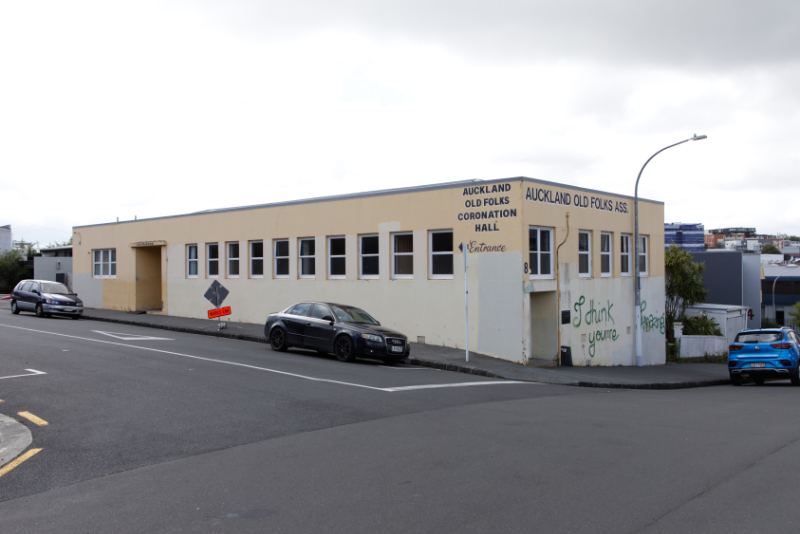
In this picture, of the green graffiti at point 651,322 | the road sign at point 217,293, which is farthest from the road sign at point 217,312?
the green graffiti at point 651,322

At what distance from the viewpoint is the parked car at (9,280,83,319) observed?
2709cm

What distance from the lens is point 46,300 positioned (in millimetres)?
27062

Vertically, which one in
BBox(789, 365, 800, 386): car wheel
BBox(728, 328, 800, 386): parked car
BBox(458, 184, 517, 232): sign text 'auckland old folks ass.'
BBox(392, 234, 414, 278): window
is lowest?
BBox(789, 365, 800, 386): car wheel

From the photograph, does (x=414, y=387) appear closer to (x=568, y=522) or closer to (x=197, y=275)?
(x=568, y=522)

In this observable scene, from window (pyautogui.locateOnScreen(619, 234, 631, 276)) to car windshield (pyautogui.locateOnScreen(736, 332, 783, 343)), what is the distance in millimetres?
6649

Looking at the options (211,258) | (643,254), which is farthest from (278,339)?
(643,254)

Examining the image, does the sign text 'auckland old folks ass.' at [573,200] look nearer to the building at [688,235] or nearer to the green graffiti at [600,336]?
the green graffiti at [600,336]

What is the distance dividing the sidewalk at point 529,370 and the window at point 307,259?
9.08 feet

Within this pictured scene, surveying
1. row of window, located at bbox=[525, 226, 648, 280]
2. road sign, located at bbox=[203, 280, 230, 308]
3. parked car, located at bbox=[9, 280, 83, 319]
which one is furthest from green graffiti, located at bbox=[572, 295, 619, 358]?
parked car, located at bbox=[9, 280, 83, 319]

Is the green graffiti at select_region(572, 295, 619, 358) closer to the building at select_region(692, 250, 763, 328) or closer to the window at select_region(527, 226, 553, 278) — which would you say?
the window at select_region(527, 226, 553, 278)

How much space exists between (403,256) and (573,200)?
603cm

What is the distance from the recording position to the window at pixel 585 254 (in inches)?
865

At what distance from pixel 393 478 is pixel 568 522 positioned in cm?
182

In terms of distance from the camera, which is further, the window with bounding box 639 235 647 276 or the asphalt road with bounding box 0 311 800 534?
the window with bounding box 639 235 647 276
